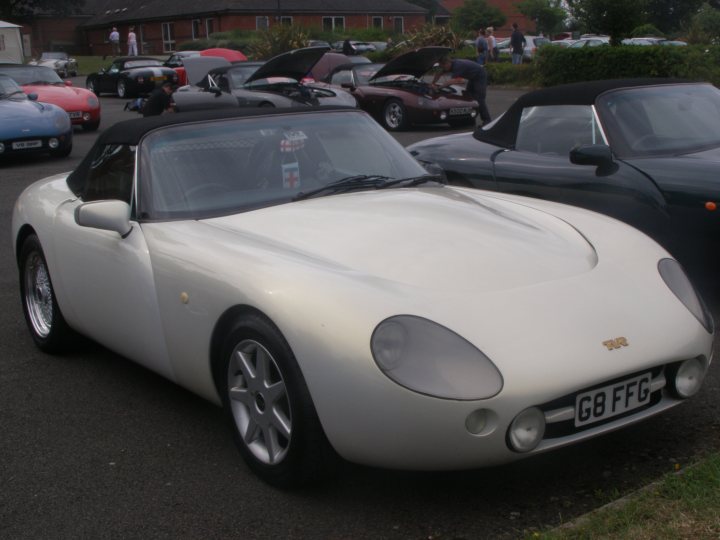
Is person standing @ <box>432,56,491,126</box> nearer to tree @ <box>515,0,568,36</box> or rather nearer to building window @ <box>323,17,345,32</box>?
building window @ <box>323,17,345,32</box>

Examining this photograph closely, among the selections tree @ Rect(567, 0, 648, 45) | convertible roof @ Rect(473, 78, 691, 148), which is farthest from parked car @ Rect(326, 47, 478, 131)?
convertible roof @ Rect(473, 78, 691, 148)

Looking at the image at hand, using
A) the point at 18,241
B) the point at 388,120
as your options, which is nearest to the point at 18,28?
the point at 388,120

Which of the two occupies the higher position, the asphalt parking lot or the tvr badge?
the tvr badge

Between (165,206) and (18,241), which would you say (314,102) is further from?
(165,206)

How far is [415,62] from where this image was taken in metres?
16.5

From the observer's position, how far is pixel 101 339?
459cm

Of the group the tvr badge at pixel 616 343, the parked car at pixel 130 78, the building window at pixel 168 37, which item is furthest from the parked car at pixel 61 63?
the tvr badge at pixel 616 343

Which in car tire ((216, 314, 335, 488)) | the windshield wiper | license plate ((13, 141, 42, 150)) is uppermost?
the windshield wiper

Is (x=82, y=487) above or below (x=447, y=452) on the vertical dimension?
below

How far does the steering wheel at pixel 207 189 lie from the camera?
4.27 metres

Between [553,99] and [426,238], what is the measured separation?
341 cm

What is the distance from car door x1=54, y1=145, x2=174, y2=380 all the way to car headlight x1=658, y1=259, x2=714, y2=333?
2069 mm

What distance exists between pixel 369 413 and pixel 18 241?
125 inches

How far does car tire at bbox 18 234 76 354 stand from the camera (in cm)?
508
